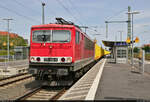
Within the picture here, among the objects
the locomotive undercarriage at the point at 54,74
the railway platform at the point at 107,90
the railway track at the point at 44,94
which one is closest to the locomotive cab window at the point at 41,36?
the locomotive undercarriage at the point at 54,74

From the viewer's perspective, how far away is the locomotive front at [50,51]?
9.29 meters

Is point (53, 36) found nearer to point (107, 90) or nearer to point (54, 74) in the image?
point (54, 74)

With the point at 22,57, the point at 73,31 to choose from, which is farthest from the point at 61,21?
the point at 22,57

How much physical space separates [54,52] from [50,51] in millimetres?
226

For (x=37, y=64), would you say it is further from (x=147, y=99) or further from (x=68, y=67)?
(x=147, y=99)

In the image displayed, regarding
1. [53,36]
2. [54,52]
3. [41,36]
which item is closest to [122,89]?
[54,52]

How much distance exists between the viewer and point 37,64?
948 centimetres

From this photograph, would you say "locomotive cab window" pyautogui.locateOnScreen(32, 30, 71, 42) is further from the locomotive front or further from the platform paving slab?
the platform paving slab

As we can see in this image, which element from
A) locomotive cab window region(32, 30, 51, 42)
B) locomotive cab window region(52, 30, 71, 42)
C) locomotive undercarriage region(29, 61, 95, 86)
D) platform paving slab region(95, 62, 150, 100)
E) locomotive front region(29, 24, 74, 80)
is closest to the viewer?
platform paving slab region(95, 62, 150, 100)

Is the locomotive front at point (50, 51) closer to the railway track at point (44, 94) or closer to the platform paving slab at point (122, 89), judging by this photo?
the railway track at point (44, 94)

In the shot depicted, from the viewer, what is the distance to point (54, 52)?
9.49m

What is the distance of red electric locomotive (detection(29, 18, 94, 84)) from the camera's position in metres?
9.29

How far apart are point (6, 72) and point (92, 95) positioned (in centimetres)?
1276

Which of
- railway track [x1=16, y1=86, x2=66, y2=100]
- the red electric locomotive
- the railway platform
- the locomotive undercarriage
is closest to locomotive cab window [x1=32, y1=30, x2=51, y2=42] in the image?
the red electric locomotive
